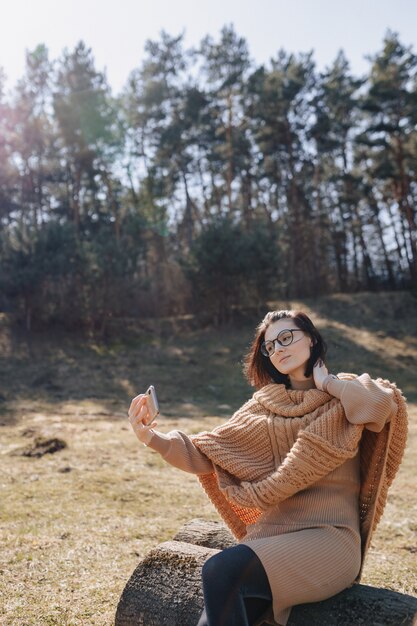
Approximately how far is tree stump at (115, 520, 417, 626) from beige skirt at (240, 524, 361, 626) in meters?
0.06

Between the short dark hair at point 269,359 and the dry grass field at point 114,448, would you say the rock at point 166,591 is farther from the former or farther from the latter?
the short dark hair at point 269,359

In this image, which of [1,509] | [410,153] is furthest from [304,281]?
[1,509]

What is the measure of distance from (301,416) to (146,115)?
21692 millimetres

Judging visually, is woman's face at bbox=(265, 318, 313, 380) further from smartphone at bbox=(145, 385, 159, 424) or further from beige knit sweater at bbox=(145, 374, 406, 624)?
smartphone at bbox=(145, 385, 159, 424)

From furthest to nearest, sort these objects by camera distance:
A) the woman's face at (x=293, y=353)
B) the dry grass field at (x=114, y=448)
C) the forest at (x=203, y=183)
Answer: the forest at (x=203, y=183), the dry grass field at (x=114, y=448), the woman's face at (x=293, y=353)

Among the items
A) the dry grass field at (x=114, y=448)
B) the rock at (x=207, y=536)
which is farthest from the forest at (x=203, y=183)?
the rock at (x=207, y=536)

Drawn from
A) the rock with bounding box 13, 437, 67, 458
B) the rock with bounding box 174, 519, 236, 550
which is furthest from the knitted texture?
the rock with bounding box 13, 437, 67, 458

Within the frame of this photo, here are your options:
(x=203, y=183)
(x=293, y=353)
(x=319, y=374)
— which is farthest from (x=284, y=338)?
(x=203, y=183)

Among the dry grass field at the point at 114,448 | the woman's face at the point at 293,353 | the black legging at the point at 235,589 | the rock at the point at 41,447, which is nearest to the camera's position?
the black legging at the point at 235,589

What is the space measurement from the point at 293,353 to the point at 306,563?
3.06 ft

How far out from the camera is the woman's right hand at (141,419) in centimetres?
254

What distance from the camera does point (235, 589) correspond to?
2051mm

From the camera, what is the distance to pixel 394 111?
20562mm

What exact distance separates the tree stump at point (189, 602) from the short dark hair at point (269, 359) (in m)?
0.86
